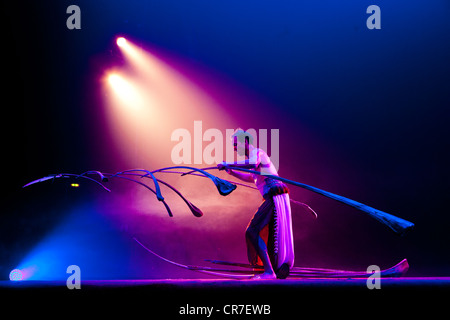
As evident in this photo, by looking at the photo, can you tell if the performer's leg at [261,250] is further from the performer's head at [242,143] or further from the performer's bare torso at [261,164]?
the performer's head at [242,143]

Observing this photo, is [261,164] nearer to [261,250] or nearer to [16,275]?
[261,250]

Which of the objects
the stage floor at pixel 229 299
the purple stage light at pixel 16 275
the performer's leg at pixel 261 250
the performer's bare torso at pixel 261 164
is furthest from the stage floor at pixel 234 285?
the purple stage light at pixel 16 275

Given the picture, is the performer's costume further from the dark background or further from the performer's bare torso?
the dark background

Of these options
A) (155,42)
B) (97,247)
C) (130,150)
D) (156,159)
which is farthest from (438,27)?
(97,247)

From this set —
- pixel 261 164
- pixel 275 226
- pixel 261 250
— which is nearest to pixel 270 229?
pixel 275 226

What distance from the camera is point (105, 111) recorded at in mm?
5082

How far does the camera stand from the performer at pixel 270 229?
2.94 meters

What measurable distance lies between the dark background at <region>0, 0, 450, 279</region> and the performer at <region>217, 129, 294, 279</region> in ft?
5.81

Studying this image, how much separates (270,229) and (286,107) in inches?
95.7

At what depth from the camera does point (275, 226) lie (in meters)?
3.03

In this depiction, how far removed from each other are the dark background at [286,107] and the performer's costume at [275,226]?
1.78 metres

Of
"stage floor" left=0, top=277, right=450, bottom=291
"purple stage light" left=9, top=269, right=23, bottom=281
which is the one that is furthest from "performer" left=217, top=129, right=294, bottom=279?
"purple stage light" left=9, top=269, right=23, bottom=281
